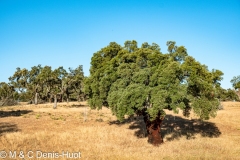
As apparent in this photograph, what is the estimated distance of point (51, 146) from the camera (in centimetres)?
1773

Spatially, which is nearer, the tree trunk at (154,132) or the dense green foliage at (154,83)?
the dense green foliage at (154,83)

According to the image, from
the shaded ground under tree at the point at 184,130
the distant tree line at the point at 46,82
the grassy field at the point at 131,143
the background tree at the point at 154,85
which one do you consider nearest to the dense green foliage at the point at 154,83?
the background tree at the point at 154,85

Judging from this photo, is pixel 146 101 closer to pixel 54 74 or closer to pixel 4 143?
pixel 4 143

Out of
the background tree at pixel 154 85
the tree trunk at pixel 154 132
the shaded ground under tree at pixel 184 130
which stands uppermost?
the background tree at pixel 154 85

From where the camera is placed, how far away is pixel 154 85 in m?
19.5

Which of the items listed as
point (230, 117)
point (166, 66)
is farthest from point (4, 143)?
point (230, 117)

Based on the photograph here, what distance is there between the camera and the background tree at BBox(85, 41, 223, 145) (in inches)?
716

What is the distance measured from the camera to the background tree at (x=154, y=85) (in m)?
18.2

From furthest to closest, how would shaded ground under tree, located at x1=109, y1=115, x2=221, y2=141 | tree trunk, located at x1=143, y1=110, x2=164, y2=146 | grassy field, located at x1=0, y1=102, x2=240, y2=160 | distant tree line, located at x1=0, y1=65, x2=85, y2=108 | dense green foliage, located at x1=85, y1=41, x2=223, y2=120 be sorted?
distant tree line, located at x1=0, y1=65, x2=85, y2=108 → shaded ground under tree, located at x1=109, y1=115, x2=221, y2=141 → tree trunk, located at x1=143, y1=110, x2=164, y2=146 → dense green foliage, located at x1=85, y1=41, x2=223, y2=120 → grassy field, located at x1=0, y1=102, x2=240, y2=160

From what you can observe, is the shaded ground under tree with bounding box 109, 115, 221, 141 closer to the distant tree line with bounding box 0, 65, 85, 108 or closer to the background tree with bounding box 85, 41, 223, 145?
the background tree with bounding box 85, 41, 223, 145

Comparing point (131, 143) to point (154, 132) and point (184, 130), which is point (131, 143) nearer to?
point (154, 132)

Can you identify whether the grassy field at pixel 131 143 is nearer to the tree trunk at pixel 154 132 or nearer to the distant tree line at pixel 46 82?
the tree trunk at pixel 154 132

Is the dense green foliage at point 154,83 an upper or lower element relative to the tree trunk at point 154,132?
upper

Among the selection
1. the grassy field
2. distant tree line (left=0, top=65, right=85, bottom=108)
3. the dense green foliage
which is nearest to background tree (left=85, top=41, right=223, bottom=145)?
the dense green foliage
